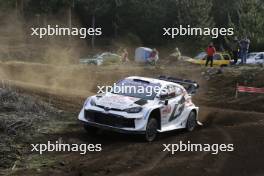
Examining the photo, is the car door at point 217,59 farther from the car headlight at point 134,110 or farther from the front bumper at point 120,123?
the front bumper at point 120,123

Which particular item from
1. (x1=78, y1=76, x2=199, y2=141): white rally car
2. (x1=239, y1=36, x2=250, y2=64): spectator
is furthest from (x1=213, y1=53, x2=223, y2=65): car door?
(x1=78, y1=76, x2=199, y2=141): white rally car

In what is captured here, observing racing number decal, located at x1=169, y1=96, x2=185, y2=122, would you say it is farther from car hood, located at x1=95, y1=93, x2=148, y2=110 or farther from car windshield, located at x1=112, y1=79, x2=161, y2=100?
car hood, located at x1=95, y1=93, x2=148, y2=110

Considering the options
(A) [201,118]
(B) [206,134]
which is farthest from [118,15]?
(B) [206,134]

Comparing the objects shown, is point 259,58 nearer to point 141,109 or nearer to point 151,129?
point 151,129

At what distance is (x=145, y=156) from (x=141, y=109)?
179 cm

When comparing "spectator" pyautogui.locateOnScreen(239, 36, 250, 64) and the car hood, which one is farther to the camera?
"spectator" pyautogui.locateOnScreen(239, 36, 250, 64)

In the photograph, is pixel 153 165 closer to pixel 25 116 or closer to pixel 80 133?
pixel 80 133

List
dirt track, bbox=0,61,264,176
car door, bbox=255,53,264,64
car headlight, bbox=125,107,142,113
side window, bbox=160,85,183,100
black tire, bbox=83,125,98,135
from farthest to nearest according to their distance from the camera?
1. car door, bbox=255,53,264,64
2. side window, bbox=160,85,183,100
3. black tire, bbox=83,125,98,135
4. car headlight, bbox=125,107,142,113
5. dirt track, bbox=0,61,264,176

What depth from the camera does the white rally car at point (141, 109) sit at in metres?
12.4

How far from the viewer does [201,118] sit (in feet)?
59.2

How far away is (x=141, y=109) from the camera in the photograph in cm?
1255

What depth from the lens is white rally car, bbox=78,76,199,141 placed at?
12383mm

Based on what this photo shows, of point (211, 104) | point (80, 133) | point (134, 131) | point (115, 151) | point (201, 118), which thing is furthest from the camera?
point (211, 104)

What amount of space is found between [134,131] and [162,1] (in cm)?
4953
